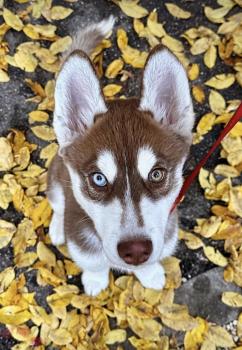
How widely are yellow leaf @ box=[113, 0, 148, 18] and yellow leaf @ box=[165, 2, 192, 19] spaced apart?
0.15 metres

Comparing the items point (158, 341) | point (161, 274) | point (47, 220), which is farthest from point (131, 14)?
point (158, 341)

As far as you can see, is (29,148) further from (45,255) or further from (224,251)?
(224,251)

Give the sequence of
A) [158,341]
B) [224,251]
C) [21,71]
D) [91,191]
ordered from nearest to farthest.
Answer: [91,191]
[158,341]
[224,251]
[21,71]

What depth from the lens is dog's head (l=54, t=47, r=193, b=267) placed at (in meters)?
2.10

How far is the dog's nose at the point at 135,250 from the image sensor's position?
82.7 inches

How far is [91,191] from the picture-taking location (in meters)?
2.19

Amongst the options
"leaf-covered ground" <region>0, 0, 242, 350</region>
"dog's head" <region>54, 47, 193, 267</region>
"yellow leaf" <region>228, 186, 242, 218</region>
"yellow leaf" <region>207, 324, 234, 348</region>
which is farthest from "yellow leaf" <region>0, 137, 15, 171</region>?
"yellow leaf" <region>207, 324, 234, 348</region>

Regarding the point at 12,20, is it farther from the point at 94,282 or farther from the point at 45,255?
the point at 94,282

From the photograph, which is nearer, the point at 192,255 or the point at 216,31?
the point at 192,255

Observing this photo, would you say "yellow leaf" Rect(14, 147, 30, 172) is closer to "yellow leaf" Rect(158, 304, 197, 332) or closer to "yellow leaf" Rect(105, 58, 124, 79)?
"yellow leaf" Rect(105, 58, 124, 79)

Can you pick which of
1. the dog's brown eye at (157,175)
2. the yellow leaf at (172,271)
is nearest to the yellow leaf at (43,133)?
the yellow leaf at (172,271)

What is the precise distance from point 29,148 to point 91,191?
47.2 inches

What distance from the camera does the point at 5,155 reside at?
10.6 ft

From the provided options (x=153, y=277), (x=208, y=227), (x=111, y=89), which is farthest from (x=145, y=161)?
(x=111, y=89)
